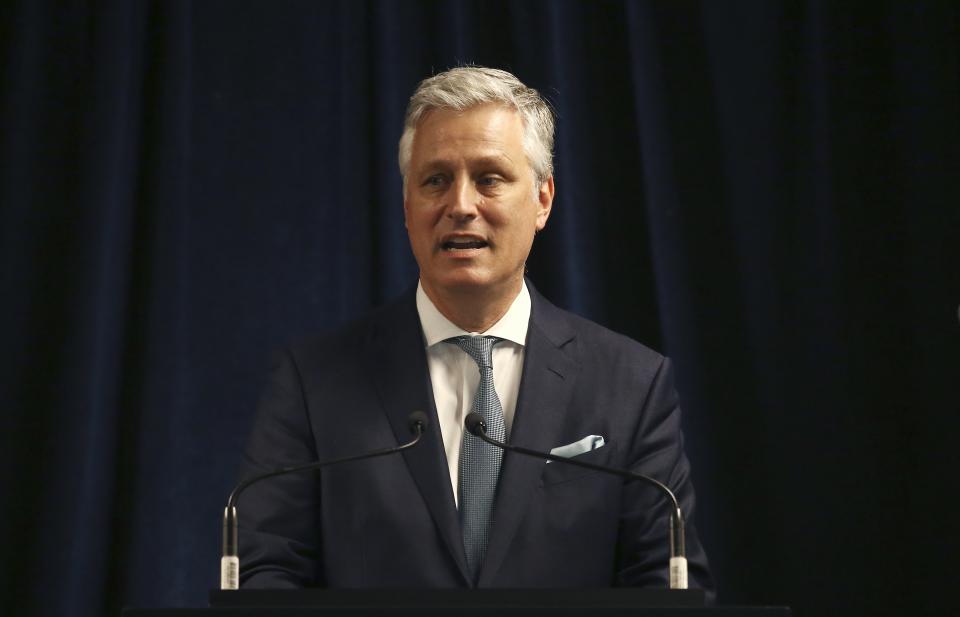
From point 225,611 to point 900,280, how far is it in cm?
208

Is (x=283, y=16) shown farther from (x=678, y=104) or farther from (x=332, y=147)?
(x=678, y=104)

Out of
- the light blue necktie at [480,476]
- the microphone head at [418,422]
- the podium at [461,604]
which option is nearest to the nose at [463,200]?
the light blue necktie at [480,476]

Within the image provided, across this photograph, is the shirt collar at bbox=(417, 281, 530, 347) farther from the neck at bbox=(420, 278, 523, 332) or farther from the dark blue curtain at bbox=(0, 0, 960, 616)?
the dark blue curtain at bbox=(0, 0, 960, 616)

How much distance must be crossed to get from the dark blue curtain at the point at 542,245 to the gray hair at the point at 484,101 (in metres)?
0.54

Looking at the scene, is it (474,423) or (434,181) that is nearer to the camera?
(474,423)

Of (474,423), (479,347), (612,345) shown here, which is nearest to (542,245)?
(612,345)

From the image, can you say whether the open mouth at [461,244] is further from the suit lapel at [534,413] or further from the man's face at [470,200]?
the suit lapel at [534,413]

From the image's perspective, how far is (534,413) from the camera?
220 cm

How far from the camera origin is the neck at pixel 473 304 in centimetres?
233

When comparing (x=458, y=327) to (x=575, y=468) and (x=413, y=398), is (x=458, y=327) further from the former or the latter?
(x=575, y=468)

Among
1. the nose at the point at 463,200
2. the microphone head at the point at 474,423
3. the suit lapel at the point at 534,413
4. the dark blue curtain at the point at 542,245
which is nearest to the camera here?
the microphone head at the point at 474,423

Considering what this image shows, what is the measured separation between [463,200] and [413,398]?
0.41m

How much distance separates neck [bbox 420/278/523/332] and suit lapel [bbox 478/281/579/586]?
66 mm

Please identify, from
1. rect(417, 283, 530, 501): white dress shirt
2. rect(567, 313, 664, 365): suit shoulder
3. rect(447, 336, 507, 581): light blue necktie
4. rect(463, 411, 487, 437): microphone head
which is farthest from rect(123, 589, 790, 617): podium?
rect(567, 313, 664, 365): suit shoulder
